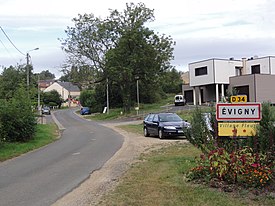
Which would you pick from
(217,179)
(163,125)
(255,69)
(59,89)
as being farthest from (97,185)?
(59,89)

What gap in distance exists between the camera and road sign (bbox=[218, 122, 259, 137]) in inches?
346

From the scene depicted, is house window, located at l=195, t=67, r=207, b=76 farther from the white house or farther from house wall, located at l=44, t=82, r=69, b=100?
house wall, located at l=44, t=82, r=69, b=100

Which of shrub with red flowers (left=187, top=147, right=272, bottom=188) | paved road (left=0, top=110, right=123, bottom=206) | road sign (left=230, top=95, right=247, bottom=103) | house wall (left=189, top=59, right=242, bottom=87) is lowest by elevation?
paved road (left=0, top=110, right=123, bottom=206)

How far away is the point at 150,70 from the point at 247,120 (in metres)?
46.3

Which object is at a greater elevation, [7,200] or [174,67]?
[174,67]

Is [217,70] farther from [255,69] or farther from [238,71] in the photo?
[255,69]

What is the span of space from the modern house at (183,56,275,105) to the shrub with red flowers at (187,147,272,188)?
51.3 meters

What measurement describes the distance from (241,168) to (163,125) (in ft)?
50.3

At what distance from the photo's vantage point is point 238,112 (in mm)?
9086

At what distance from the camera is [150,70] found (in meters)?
54.9

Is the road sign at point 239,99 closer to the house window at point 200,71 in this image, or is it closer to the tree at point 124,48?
the tree at point 124,48

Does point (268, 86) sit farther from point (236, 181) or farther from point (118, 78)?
point (236, 181)

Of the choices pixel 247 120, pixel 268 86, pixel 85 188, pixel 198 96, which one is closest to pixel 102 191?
pixel 85 188

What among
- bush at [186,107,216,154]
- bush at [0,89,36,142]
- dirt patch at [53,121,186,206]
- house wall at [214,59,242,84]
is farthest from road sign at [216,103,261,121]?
house wall at [214,59,242,84]
